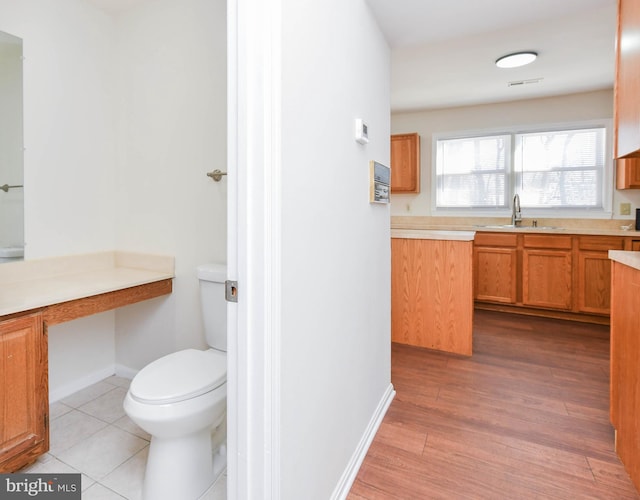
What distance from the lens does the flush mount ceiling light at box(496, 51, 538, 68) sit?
9.51 ft

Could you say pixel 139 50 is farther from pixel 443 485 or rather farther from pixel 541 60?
pixel 541 60

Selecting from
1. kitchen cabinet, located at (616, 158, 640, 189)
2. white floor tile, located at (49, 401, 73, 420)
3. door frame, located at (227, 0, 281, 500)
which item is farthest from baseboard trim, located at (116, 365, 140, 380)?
kitchen cabinet, located at (616, 158, 640, 189)

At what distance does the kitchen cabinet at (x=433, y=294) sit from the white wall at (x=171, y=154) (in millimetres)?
1536

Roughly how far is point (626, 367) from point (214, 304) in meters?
1.87

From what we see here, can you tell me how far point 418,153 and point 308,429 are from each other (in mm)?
4176

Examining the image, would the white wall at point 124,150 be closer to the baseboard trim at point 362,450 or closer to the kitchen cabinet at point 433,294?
the baseboard trim at point 362,450

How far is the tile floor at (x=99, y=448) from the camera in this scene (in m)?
1.53

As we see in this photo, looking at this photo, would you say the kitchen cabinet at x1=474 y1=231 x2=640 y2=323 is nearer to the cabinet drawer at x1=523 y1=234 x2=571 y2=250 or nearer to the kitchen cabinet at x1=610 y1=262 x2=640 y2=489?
the cabinet drawer at x1=523 y1=234 x2=571 y2=250

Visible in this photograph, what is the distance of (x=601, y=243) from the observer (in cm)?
348

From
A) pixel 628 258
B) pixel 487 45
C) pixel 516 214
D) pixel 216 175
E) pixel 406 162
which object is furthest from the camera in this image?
pixel 406 162

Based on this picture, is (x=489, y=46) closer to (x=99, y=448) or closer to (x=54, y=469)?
(x=99, y=448)

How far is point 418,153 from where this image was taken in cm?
472

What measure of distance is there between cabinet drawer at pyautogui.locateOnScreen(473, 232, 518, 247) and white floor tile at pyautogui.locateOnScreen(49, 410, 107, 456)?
364 cm

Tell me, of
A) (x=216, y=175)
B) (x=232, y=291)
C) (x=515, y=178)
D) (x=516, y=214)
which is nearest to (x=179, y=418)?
(x=232, y=291)
